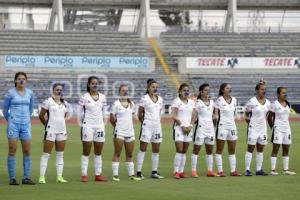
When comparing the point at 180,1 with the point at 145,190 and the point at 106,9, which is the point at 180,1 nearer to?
the point at 106,9

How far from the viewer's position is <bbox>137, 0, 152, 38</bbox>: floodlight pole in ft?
203

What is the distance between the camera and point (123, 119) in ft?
62.5

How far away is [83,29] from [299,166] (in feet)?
149

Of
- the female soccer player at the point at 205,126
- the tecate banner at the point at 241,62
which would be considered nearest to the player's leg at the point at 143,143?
the female soccer player at the point at 205,126

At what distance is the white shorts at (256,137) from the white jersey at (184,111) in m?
1.51

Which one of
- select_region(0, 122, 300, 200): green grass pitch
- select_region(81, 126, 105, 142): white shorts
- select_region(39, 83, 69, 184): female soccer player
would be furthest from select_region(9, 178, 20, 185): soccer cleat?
select_region(81, 126, 105, 142): white shorts

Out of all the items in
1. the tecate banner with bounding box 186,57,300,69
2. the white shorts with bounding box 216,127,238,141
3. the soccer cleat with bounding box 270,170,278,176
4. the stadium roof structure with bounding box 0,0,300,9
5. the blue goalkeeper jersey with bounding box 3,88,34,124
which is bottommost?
the soccer cleat with bounding box 270,170,278,176

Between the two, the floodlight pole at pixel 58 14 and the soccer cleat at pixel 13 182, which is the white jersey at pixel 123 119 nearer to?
the soccer cleat at pixel 13 182

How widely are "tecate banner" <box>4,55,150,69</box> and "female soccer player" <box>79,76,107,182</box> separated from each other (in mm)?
39281

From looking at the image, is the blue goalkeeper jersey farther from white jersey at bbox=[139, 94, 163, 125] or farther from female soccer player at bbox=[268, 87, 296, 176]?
female soccer player at bbox=[268, 87, 296, 176]

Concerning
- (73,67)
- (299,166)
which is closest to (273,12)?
(73,67)

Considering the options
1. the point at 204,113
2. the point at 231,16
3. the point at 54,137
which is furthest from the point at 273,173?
the point at 231,16

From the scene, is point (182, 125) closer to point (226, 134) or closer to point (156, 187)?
point (226, 134)

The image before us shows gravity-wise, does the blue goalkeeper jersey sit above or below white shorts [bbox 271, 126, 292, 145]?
above
